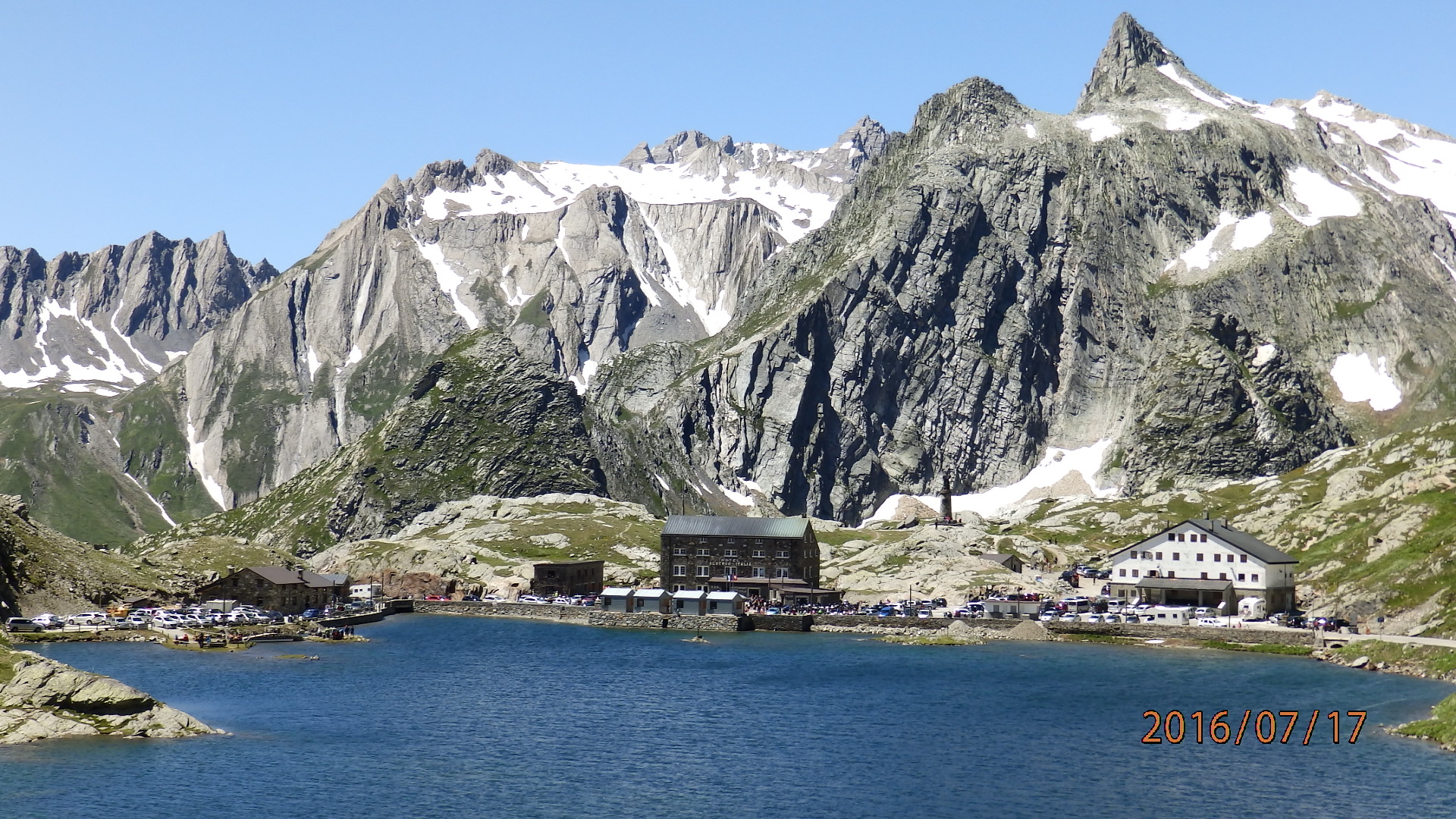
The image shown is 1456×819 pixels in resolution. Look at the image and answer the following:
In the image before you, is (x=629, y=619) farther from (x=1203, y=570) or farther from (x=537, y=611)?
(x=1203, y=570)

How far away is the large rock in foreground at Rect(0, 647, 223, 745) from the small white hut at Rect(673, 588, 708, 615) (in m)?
97.5

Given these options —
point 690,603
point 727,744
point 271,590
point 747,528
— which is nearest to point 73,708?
point 727,744

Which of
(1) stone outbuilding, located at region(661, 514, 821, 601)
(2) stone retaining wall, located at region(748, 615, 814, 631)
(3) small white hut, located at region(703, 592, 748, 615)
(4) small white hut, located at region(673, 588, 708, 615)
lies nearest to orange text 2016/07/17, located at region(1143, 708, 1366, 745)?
(2) stone retaining wall, located at region(748, 615, 814, 631)

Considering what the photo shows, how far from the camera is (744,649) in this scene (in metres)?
152

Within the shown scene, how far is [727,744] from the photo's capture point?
301ft

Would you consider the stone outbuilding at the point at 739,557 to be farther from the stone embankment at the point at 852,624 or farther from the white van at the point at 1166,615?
the white van at the point at 1166,615

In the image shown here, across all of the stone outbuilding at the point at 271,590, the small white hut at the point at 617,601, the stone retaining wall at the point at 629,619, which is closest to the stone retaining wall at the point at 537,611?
the small white hut at the point at 617,601

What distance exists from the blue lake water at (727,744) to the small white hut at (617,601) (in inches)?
1750

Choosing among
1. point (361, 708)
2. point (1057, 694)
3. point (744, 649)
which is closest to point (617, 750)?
point (361, 708)

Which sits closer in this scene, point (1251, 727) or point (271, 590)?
point (1251, 727)

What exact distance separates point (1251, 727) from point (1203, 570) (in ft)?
243

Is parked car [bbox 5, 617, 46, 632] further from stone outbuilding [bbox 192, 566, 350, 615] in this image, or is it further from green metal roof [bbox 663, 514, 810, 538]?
green metal roof [bbox 663, 514, 810, 538]

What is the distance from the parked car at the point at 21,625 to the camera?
142m

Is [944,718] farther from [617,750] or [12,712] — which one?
[12,712]
